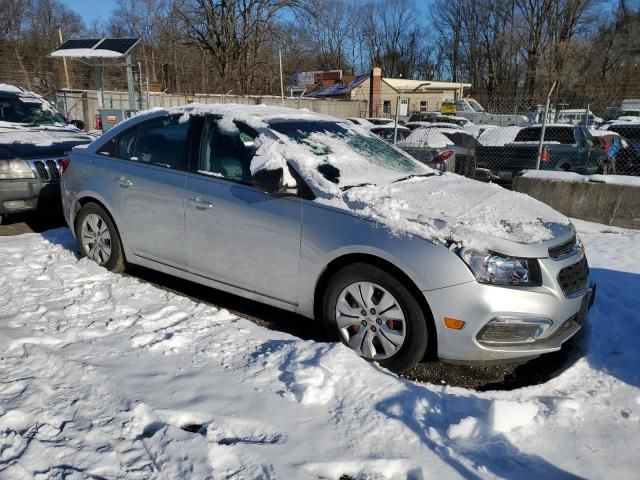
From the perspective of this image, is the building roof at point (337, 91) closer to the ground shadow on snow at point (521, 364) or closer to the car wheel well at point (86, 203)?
the car wheel well at point (86, 203)

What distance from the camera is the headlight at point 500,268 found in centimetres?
297

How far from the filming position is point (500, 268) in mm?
3002

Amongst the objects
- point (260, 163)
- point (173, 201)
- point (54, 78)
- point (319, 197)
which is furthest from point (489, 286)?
point (54, 78)

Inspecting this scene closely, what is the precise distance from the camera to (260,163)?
12.0ft

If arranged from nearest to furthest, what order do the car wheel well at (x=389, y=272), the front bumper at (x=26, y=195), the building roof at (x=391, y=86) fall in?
the car wheel well at (x=389, y=272), the front bumper at (x=26, y=195), the building roof at (x=391, y=86)

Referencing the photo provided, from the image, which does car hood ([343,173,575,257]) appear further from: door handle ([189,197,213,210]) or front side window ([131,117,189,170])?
front side window ([131,117,189,170])

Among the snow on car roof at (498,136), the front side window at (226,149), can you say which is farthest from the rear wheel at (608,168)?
the front side window at (226,149)

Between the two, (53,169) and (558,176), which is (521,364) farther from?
(53,169)

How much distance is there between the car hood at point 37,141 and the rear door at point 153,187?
2361mm

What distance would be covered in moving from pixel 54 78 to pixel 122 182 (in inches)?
964

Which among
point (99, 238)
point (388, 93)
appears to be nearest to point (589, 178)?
point (99, 238)

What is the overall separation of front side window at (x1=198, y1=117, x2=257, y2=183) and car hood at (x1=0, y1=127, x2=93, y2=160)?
3.49 meters

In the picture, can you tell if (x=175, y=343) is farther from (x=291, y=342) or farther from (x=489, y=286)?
(x=489, y=286)

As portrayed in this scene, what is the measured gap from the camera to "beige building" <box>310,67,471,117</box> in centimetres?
3900
